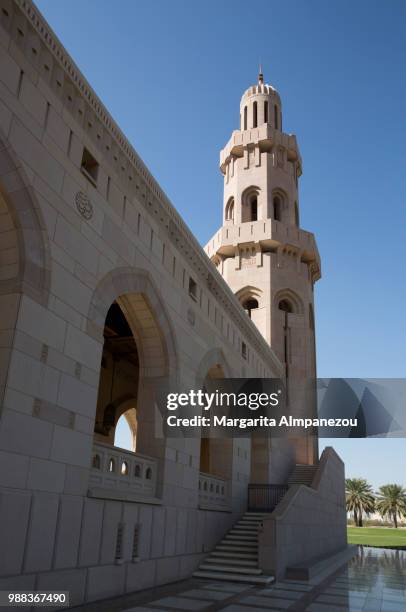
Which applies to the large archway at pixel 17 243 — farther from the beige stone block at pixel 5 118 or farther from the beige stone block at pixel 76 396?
the beige stone block at pixel 76 396

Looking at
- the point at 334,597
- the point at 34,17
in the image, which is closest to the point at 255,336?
the point at 334,597

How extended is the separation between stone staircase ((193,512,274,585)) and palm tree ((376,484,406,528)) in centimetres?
5133

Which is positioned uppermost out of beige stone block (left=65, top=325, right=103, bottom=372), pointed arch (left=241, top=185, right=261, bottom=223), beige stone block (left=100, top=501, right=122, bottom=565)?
pointed arch (left=241, top=185, right=261, bottom=223)

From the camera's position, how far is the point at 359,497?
60094mm

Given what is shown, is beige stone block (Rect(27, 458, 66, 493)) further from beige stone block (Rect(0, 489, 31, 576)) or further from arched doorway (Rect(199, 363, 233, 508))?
arched doorway (Rect(199, 363, 233, 508))

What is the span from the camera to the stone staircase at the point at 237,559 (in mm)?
12219

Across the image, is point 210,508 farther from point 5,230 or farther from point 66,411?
point 5,230

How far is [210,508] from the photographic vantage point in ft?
45.9

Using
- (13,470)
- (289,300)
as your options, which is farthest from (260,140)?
(13,470)

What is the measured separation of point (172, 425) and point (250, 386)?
26.5ft

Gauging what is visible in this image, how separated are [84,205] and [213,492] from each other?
9.42 m

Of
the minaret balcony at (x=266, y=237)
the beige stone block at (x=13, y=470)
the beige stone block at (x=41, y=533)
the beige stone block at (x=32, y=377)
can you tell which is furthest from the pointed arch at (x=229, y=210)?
the beige stone block at (x=13, y=470)

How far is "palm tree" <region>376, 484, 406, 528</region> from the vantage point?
60.2m

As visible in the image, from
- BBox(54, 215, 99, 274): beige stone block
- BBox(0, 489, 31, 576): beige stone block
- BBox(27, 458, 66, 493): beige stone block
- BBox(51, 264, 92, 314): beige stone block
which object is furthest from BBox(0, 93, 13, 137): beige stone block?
BBox(0, 489, 31, 576): beige stone block
